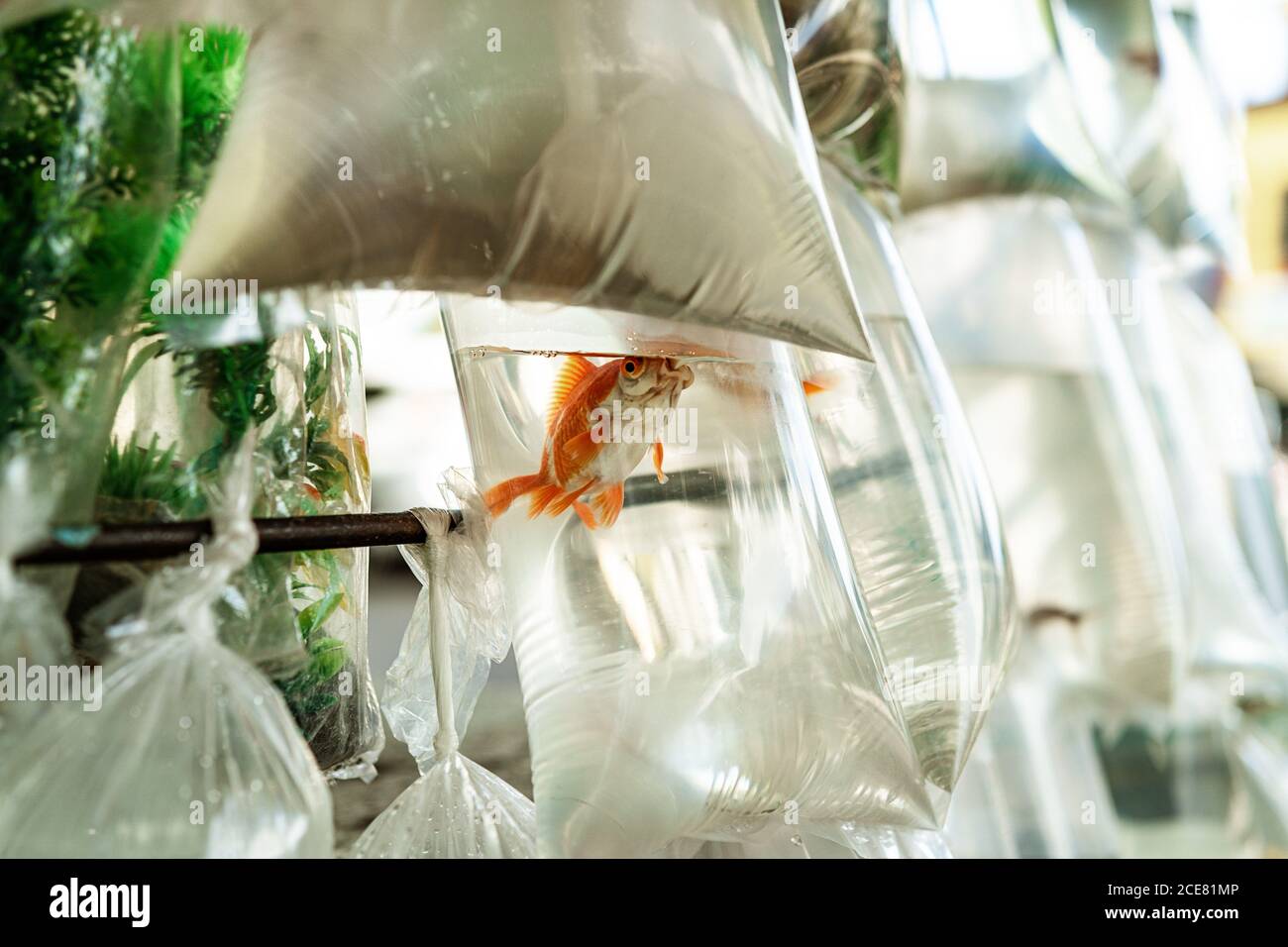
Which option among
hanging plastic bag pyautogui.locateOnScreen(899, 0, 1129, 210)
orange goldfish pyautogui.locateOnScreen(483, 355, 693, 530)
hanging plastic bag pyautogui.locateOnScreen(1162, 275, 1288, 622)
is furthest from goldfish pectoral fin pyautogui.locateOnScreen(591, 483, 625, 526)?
hanging plastic bag pyautogui.locateOnScreen(1162, 275, 1288, 622)

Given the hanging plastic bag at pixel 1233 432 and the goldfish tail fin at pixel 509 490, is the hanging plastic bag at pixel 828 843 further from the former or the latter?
the hanging plastic bag at pixel 1233 432

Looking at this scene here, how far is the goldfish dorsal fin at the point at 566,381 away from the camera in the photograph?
1.67 feet

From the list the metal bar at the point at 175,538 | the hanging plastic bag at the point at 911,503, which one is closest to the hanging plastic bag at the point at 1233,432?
the hanging plastic bag at the point at 911,503

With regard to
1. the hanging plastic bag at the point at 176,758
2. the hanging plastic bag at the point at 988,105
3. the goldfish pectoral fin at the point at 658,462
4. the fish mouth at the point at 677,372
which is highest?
the hanging plastic bag at the point at 988,105

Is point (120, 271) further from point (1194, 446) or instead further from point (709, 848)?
point (1194, 446)

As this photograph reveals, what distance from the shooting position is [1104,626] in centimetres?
106

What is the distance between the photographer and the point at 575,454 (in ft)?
1.61

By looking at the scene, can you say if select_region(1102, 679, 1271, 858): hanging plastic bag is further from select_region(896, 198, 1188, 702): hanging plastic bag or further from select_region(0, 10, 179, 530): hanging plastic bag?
select_region(0, 10, 179, 530): hanging plastic bag

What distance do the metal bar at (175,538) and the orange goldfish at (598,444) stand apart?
3.0 inches

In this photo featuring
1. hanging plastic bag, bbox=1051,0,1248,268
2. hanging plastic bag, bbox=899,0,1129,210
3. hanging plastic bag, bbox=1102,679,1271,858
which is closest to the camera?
hanging plastic bag, bbox=899,0,1129,210

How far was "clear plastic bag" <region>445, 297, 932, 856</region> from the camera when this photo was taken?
19.1 inches

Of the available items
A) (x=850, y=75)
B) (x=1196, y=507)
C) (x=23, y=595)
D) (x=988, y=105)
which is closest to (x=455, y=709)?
A: (x=23, y=595)

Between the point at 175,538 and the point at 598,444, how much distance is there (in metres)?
0.17
